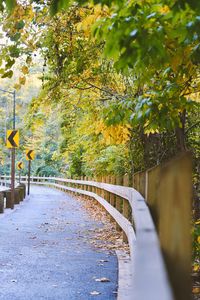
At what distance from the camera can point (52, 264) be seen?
19.8 ft

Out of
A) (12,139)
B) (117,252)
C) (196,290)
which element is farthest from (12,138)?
(196,290)

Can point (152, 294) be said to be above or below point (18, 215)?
above

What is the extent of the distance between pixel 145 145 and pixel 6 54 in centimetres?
505

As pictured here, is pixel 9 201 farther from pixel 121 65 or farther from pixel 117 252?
pixel 121 65

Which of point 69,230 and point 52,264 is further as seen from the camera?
point 69,230

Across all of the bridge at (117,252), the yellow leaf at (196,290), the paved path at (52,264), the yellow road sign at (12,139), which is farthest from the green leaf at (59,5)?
the yellow road sign at (12,139)

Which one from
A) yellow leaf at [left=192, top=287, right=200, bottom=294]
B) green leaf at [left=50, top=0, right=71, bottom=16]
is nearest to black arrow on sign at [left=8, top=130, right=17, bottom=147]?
yellow leaf at [left=192, top=287, right=200, bottom=294]

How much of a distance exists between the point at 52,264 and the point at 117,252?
113 cm

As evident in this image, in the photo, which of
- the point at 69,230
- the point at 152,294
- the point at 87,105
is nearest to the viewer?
the point at 152,294

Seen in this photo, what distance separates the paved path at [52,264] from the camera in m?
4.73

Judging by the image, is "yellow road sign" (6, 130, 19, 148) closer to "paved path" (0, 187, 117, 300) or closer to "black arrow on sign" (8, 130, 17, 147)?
"black arrow on sign" (8, 130, 17, 147)

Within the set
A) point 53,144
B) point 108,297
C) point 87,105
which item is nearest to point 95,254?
point 108,297

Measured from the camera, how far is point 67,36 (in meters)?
8.62

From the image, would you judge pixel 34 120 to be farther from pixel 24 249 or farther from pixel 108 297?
pixel 108 297
